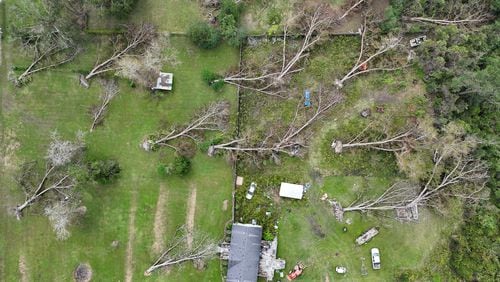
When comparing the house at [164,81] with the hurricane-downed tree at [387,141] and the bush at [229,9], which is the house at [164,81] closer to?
the bush at [229,9]

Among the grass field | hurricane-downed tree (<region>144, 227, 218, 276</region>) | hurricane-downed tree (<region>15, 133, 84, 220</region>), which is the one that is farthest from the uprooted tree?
hurricane-downed tree (<region>144, 227, 218, 276</region>)

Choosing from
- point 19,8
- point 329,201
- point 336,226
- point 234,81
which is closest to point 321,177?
point 329,201

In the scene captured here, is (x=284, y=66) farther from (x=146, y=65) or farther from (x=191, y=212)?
(x=191, y=212)

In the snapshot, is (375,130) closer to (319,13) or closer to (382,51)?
(382,51)

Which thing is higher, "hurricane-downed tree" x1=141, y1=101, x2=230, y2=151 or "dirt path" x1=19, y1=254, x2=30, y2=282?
"hurricane-downed tree" x1=141, y1=101, x2=230, y2=151

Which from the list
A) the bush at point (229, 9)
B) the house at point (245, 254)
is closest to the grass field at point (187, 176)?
the house at point (245, 254)

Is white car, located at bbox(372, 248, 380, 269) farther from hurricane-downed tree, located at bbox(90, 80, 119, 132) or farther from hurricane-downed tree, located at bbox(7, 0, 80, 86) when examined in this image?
hurricane-downed tree, located at bbox(7, 0, 80, 86)

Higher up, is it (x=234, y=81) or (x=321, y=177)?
(x=234, y=81)
